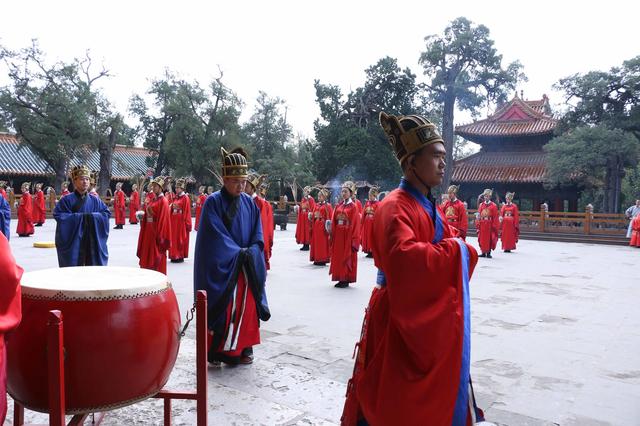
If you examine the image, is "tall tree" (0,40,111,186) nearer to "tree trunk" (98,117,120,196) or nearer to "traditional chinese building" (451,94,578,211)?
"tree trunk" (98,117,120,196)

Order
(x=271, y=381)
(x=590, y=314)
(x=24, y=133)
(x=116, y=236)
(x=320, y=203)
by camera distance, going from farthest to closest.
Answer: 1. (x=24, y=133)
2. (x=116, y=236)
3. (x=320, y=203)
4. (x=590, y=314)
5. (x=271, y=381)

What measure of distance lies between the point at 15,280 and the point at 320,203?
1056 centimetres

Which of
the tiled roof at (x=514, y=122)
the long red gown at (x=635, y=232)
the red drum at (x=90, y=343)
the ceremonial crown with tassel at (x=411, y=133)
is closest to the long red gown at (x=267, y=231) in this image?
the red drum at (x=90, y=343)

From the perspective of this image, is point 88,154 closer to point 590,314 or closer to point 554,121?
point 554,121

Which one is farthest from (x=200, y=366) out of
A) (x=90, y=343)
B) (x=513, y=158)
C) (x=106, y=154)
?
(x=513, y=158)

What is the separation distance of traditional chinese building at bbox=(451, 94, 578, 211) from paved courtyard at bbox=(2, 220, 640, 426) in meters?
17.6

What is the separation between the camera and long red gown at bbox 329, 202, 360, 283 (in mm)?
8633

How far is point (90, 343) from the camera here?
91.1 inches

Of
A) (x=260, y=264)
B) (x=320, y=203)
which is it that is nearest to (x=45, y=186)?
(x=320, y=203)

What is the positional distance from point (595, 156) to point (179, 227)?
16416 mm

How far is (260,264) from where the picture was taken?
434cm

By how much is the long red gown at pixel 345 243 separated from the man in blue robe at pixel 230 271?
14.3 ft

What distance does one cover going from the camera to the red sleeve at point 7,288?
1811 millimetres

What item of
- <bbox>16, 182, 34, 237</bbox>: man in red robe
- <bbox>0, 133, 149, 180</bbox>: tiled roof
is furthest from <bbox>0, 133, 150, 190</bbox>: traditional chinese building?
<bbox>16, 182, 34, 237</bbox>: man in red robe
